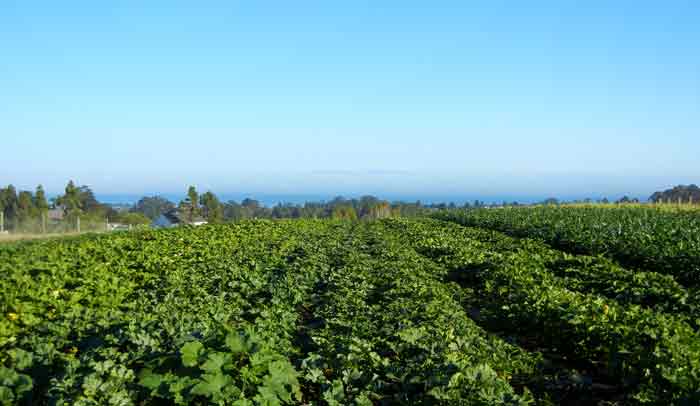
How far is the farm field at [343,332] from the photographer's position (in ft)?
15.0

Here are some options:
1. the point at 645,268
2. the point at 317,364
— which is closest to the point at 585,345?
the point at 317,364

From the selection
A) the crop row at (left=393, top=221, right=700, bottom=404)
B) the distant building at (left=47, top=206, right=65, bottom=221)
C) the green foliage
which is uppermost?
the green foliage

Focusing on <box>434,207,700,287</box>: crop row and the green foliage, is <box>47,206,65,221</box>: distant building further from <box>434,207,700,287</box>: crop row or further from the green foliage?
the green foliage

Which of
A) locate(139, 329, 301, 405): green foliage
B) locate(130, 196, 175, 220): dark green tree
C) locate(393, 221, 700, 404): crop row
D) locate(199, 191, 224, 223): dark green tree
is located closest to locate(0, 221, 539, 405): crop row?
locate(139, 329, 301, 405): green foliage

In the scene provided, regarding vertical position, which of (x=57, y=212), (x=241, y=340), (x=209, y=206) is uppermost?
(x=241, y=340)

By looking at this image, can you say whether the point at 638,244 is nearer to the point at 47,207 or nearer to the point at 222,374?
the point at 222,374

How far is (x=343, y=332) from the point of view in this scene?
686 cm

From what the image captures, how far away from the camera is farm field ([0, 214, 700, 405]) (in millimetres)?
4574

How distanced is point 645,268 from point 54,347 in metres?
14.4

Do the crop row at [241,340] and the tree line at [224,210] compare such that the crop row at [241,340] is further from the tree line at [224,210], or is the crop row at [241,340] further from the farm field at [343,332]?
the tree line at [224,210]

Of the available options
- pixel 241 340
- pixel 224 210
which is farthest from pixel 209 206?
pixel 241 340

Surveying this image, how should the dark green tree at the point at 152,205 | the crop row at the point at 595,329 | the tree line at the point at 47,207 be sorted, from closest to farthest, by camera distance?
the crop row at the point at 595,329, the tree line at the point at 47,207, the dark green tree at the point at 152,205

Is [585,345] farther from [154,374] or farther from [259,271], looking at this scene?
[259,271]

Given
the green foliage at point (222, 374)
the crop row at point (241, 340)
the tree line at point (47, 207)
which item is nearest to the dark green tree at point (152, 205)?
the tree line at point (47, 207)
